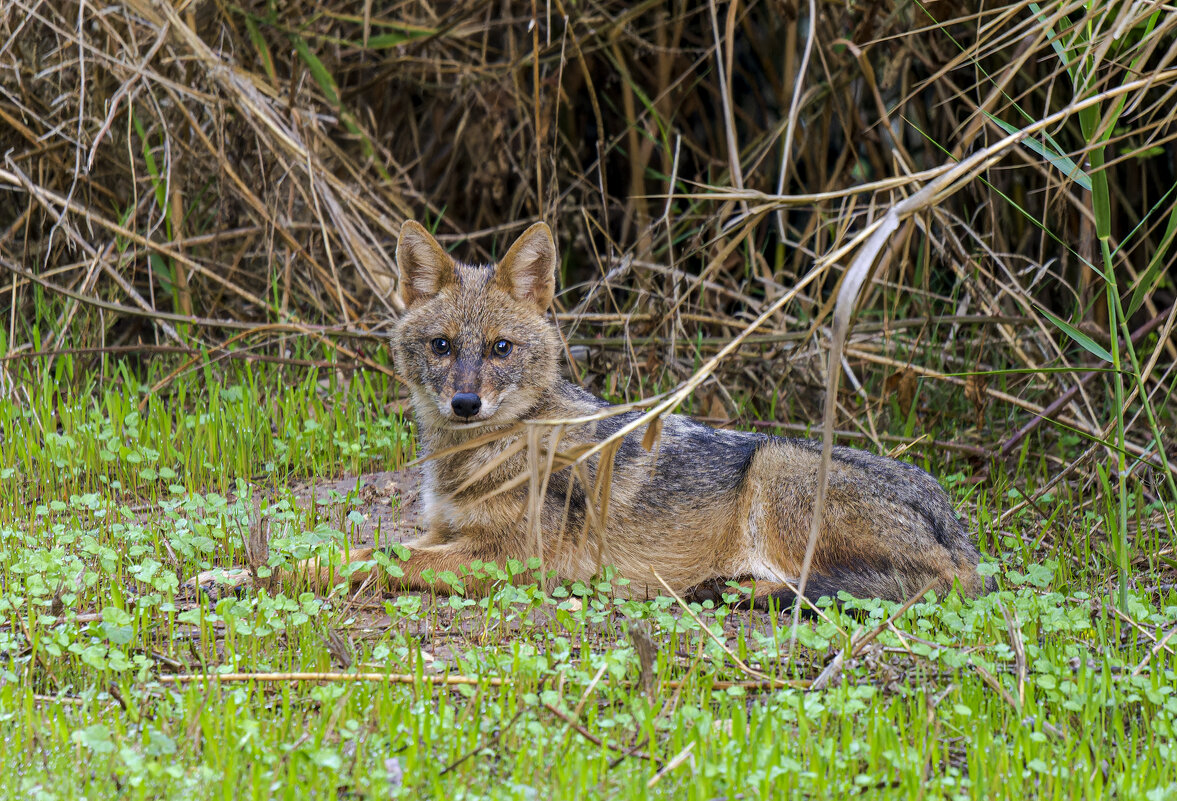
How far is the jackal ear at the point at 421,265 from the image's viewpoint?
5.11m

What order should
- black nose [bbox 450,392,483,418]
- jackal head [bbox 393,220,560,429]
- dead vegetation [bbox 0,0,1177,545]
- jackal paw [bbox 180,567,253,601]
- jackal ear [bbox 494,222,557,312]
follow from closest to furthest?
jackal paw [bbox 180,567,253,601]
black nose [bbox 450,392,483,418]
jackal head [bbox 393,220,560,429]
jackal ear [bbox 494,222,557,312]
dead vegetation [bbox 0,0,1177,545]

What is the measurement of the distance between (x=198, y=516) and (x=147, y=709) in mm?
2029

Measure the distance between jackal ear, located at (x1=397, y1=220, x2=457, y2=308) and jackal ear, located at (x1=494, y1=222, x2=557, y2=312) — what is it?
0.79ft

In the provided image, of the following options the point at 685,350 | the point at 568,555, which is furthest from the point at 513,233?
the point at 568,555

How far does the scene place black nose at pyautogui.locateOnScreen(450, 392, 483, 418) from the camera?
4.61 metres

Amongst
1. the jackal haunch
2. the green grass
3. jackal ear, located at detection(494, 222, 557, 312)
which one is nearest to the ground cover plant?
the green grass

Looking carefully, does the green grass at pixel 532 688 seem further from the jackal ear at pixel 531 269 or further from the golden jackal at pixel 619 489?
the jackal ear at pixel 531 269

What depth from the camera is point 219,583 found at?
14.3 ft

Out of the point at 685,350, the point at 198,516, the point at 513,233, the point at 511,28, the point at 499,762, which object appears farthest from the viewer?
the point at 513,233

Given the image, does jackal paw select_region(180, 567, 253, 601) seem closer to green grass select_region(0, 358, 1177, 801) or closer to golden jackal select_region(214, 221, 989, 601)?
green grass select_region(0, 358, 1177, 801)

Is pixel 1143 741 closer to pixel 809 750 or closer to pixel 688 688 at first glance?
pixel 809 750

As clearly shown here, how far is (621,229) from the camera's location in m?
9.20

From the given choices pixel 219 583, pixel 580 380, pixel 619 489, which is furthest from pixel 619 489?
pixel 219 583

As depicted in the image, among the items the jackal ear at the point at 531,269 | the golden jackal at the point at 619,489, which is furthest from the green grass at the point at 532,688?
the jackal ear at the point at 531,269
